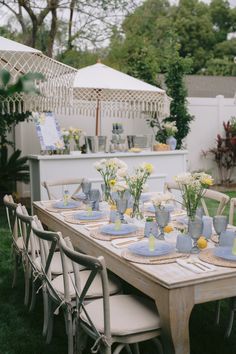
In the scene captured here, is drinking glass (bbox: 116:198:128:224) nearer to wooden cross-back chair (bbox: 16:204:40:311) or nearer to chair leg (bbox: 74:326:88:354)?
wooden cross-back chair (bbox: 16:204:40:311)

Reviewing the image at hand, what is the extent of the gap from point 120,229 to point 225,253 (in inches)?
33.8

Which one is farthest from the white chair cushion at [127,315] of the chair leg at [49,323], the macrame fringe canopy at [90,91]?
the macrame fringe canopy at [90,91]

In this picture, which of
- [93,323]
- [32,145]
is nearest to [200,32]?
[32,145]

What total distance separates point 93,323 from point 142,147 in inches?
192

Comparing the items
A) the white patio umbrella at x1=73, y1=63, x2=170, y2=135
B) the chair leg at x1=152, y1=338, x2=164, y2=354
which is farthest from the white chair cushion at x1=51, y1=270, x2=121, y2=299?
the white patio umbrella at x1=73, y1=63, x2=170, y2=135

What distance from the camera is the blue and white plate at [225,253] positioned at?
251 centimetres

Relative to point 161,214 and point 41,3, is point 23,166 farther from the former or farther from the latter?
point 41,3

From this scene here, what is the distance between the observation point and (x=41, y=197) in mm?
6176

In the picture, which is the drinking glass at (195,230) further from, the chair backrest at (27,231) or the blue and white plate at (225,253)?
the chair backrest at (27,231)

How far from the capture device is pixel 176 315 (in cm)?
223

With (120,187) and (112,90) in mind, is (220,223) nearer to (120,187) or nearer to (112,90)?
(120,187)

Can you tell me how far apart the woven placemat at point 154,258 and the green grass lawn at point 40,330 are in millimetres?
811

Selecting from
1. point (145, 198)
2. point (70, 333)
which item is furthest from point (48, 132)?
point (70, 333)

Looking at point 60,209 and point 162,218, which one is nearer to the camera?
point 162,218
